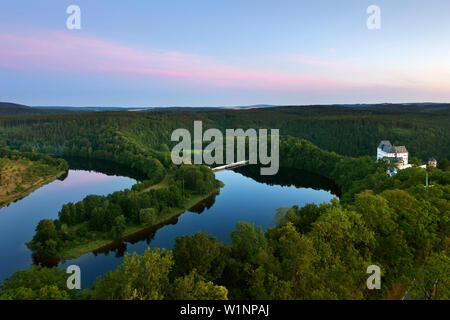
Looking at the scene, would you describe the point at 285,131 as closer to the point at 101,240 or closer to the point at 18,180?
the point at 18,180

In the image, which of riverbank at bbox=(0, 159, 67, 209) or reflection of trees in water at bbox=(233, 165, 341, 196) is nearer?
riverbank at bbox=(0, 159, 67, 209)

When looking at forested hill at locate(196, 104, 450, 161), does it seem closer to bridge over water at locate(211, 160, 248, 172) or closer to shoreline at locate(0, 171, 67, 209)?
bridge over water at locate(211, 160, 248, 172)

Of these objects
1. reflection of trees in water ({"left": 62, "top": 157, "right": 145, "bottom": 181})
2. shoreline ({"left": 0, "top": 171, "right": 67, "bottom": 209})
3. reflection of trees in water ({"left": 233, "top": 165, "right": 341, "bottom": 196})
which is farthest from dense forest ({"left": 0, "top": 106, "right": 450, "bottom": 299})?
reflection of trees in water ({"left": 62, "top": 157, "right": 145, "bottom": 181})

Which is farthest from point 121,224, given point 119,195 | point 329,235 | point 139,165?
point 139,165

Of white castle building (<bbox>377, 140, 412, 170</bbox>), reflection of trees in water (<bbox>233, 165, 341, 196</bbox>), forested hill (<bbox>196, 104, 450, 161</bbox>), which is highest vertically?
forested hill (<bbox>196, 104, 450, 161</bbox>)

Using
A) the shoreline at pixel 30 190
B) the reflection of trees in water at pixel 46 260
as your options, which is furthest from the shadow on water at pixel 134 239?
the shoreline at pixel 30 190
